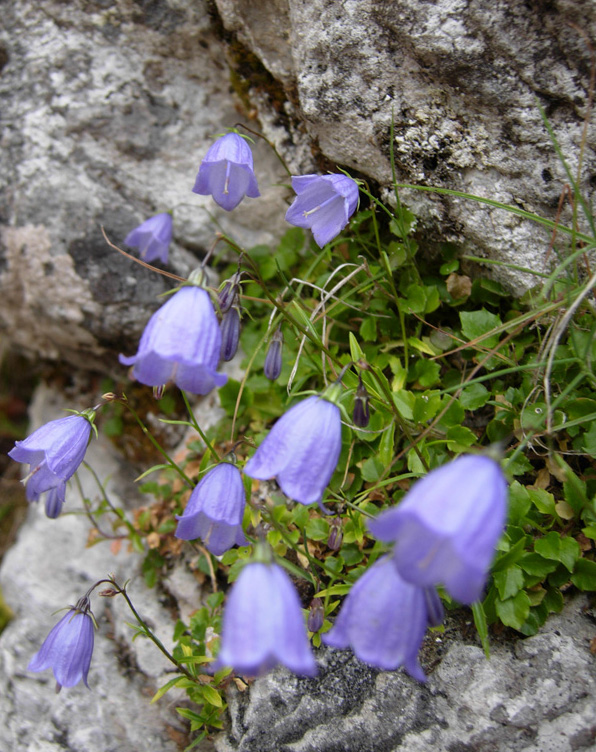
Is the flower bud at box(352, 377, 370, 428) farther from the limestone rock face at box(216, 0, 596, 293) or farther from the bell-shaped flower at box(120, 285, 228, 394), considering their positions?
the limestone rock face at box(216, 0, 596, 293)

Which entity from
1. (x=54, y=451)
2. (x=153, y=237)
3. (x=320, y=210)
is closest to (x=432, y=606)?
(x=54, y=451)

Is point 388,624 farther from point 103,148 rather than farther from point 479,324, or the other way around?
point 103,148

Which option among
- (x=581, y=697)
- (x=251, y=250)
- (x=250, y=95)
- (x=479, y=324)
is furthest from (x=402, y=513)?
(x=250, y=95)

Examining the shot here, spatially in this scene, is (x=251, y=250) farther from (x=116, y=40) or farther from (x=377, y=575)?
(x=377, y=575)

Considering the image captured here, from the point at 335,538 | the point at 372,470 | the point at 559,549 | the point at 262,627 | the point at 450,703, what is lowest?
the point at 450,703

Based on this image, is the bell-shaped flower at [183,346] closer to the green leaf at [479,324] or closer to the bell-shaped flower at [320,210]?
the bell-shaped flower at [320,210]

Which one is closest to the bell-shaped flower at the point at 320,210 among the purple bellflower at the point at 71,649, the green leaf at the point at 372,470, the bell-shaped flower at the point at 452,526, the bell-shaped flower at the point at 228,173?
the bell-shaped flower at the point at 228,173
